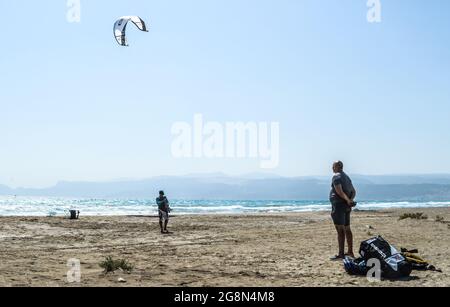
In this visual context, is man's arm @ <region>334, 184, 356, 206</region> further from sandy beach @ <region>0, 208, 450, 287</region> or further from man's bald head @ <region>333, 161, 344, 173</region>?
sandy beach @ <region>0, 208, 450, 287</region>

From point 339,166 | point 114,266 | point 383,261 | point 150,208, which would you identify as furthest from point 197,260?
point 150,208

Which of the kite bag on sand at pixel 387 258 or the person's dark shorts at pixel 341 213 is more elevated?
the person's dark shorts at pixel 341 213

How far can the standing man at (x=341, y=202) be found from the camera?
9891 mm

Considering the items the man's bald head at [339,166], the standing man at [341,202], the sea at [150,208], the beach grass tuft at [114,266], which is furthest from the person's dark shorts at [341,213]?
the sea at [150,208]

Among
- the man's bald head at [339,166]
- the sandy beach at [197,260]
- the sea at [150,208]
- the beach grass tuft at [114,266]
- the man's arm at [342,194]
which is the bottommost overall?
the sea at [150,208]

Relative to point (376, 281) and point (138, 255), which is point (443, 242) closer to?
point (376, 281)

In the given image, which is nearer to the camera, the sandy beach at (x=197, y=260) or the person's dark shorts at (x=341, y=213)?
the sandy beach at (x=197, y=260)

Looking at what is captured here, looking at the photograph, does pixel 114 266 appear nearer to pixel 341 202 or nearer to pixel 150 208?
pixel 341 202

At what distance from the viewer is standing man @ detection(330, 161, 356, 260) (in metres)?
9.89

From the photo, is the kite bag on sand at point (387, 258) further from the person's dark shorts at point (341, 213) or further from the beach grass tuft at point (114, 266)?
the beach grass tuft at point (114, 266)

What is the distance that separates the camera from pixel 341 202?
32.6ft

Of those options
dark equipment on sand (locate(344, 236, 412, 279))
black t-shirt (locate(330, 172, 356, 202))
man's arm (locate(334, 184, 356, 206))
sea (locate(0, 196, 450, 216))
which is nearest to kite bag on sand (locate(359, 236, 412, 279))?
dark equipment on sand (locate(344, 236, 412, 279))
